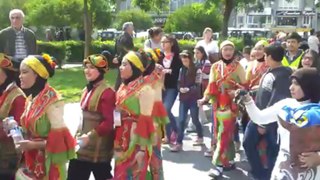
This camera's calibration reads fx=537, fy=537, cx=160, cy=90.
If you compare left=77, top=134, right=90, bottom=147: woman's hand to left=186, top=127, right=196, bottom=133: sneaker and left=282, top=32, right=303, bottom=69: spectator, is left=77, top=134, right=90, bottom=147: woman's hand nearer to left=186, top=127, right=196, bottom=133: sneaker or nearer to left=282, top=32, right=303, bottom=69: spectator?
left=282, top=32, right=303, bottom=69: spectator

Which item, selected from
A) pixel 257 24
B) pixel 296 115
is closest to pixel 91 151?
pixel 296 115

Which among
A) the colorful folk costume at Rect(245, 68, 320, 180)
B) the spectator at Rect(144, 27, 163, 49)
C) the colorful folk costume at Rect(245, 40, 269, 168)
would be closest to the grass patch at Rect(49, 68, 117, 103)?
the spectator at Rect(144, 27, 163, 49)

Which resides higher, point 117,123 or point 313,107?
point 313,107

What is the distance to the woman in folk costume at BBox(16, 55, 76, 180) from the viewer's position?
419 centimetres

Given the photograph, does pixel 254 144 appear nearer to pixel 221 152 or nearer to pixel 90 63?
pixel 221 152

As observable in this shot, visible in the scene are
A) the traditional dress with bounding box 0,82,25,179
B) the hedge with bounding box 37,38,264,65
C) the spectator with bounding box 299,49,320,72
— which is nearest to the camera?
the traditional dress with bounding box 0,82,25,179

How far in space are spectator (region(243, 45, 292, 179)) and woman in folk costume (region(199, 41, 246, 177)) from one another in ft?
1.55

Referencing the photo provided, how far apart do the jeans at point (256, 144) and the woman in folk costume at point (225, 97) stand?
47cm

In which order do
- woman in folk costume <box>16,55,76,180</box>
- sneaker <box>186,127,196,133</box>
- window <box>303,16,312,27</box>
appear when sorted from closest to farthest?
woman in folk costume <box>16,55,76,180</box> → sneaker <box>186,127,196,133</box> → window <box>303,16,312,27</box>

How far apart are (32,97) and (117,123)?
2.86ft

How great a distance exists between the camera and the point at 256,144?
20.6ft

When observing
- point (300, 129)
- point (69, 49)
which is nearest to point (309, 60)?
point (300, 129)

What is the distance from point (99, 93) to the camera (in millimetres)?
4957

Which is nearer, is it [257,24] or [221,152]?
[221,152]
